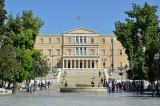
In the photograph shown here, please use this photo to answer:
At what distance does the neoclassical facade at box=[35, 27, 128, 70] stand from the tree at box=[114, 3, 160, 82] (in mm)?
55796

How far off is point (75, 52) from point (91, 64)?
645 cm

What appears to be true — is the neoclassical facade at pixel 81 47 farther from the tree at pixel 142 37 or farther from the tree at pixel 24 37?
the tree at pixel 142 37

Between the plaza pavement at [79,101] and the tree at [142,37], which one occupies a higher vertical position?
the tree at [142,37]

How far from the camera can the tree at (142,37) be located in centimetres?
4038

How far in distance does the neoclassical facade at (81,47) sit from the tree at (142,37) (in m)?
55.8

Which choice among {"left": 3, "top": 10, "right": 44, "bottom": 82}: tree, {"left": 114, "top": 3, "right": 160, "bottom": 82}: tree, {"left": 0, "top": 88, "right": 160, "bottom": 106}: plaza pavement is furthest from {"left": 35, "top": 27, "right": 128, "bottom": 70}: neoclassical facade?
{"left": 0, "top": 88, "right": 160, "bottom": 106}: plaza pavement

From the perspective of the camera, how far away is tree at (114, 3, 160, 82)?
40.4 meters

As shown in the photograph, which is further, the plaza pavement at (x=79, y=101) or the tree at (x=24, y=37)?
the tree at (x=24, y=37)

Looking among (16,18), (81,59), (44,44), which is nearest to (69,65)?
(81,59)

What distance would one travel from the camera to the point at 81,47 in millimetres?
99188

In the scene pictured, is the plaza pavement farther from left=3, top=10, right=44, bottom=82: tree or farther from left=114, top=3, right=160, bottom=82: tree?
left=3, top=10, right=44, bottom=82: tree

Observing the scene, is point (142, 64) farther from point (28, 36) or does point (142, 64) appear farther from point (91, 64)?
point (91, 64)

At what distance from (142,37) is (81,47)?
2273 inches

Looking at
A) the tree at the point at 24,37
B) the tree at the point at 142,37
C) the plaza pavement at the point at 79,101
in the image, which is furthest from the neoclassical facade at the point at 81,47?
the plaza pavement at the point at 79,101
